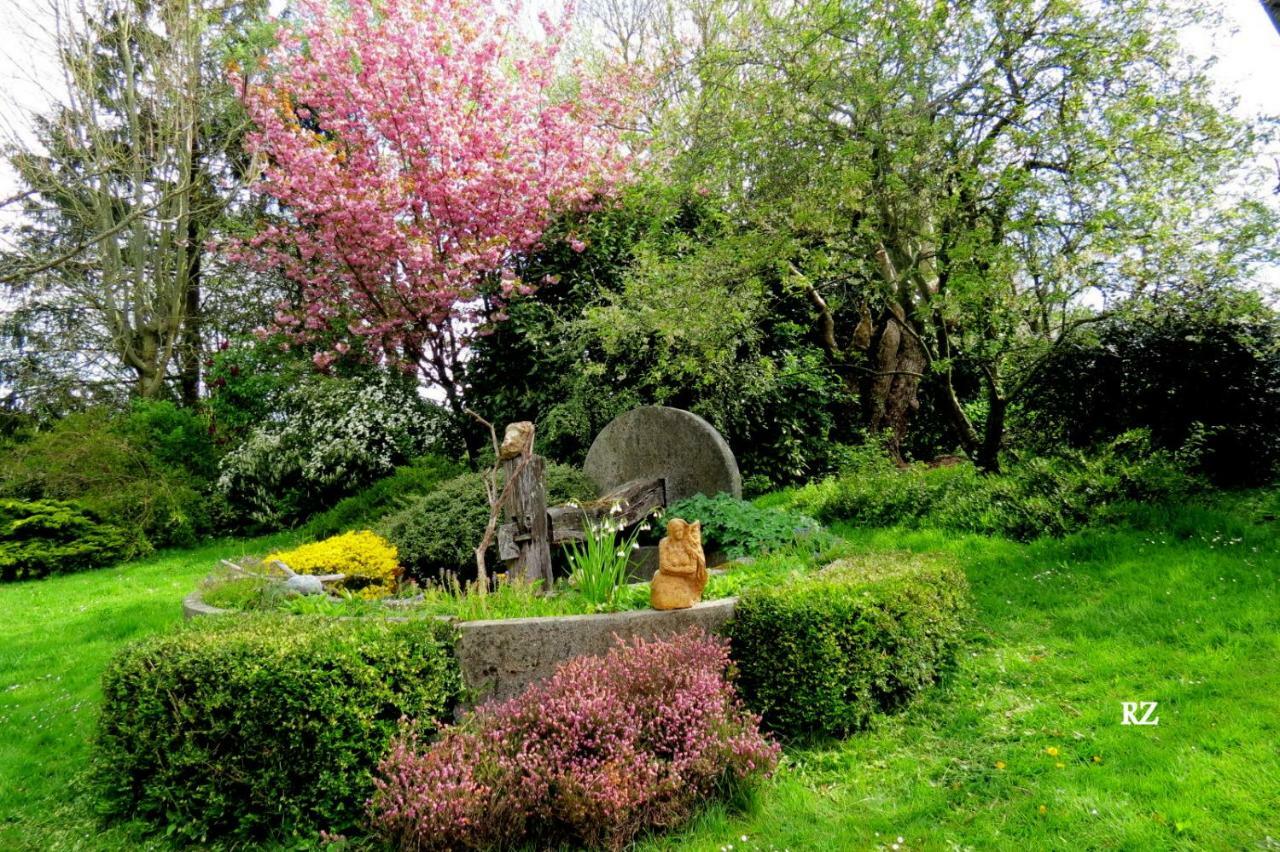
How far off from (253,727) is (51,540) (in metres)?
Answer: 9.52

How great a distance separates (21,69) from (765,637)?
503 inches

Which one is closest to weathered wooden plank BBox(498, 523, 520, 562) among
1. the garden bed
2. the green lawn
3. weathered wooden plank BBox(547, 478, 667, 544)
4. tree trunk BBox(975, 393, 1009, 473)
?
weathered wooden plank BBox(547, 478, 667, 544)

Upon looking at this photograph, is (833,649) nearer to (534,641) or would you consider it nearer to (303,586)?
(534,641)

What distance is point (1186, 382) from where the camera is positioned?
6523 millimetres

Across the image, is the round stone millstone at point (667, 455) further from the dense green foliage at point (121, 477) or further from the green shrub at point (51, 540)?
the green shrub at point (51, 540)

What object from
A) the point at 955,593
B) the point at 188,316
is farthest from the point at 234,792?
the point at 188,316

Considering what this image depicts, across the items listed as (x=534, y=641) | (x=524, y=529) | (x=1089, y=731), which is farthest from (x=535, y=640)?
(x=1089, y=731)

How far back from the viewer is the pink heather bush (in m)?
3.06

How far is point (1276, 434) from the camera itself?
6.01m

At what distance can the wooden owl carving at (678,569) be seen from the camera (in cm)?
423

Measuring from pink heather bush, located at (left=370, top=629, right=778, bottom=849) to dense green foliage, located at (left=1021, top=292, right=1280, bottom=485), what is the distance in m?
5.18

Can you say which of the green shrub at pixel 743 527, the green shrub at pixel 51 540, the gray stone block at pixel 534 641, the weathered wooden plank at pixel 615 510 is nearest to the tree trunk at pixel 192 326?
the green shrub at pixel 51 540

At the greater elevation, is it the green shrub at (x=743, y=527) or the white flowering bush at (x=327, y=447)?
the white flowering bush at (x=327, y=447)

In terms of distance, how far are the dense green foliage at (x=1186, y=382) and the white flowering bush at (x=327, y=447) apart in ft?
28.5
